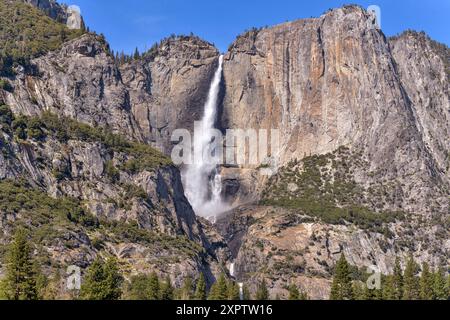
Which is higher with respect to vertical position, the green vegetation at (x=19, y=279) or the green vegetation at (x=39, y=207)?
the green vegetation at (x=39, y=207)

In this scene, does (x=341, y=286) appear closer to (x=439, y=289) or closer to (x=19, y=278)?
(x=439, y=289)

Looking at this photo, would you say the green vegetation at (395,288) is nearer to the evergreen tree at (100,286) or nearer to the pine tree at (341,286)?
the pine tree at (341,286)

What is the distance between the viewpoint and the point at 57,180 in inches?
7293

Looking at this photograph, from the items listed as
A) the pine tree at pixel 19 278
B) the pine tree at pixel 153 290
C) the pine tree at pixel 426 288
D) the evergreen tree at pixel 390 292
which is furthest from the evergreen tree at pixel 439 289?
the pine tree at pixel 19 278

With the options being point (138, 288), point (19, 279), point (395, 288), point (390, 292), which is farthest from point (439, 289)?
point (19, 279)

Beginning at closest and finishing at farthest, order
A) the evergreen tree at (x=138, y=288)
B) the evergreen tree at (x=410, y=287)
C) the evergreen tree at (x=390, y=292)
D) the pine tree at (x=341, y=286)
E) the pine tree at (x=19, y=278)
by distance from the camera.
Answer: the pine tree at (x=19, y=278) < the evergreen tree at (x=138, y=288) < the pine tree at (x=341, y=286) < the evergreen tree at (x=390, y=292) < the evergreen tree at (x=410, y=287)

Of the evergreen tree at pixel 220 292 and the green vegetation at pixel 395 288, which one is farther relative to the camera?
the green vegetation at pixel 395 288

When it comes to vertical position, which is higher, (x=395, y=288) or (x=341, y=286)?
(x=395, y=288)

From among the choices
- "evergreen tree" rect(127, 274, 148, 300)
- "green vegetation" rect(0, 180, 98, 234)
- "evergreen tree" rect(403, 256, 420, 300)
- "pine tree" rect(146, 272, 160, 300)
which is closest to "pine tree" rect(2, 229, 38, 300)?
"evergreen tree" rect(127, 274, 148, 300)

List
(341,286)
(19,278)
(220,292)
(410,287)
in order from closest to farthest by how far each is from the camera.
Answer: (19,278) → (220,292) → (341,286) → (410,287)

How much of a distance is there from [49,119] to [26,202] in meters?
33.2

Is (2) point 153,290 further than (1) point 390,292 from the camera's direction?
No
